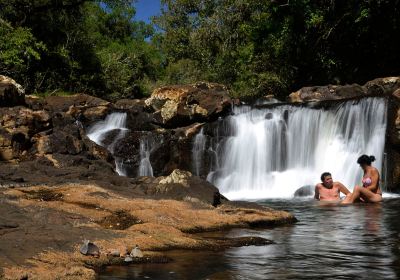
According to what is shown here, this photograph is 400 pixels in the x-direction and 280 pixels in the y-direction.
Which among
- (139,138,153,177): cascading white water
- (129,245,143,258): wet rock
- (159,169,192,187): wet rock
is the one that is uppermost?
(139,138,153,177): cascading white water

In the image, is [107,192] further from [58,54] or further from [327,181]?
[58,54]

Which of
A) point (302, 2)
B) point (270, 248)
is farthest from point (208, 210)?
point (302, 2)

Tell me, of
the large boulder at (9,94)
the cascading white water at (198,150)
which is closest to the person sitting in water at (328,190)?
the cascading white water at (198,150)

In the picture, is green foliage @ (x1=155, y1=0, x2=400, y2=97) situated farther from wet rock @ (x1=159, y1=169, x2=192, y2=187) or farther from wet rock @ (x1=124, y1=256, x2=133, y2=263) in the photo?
wet rock @ (x1=124, y1=256, x2=133, y2=263)

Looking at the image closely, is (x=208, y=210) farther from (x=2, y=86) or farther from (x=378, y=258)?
(x=2, y=86)

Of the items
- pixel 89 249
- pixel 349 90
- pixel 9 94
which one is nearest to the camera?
pixel 89 249

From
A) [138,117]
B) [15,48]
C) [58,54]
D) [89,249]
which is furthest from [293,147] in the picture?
[58,54]

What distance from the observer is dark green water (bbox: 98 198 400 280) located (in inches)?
209

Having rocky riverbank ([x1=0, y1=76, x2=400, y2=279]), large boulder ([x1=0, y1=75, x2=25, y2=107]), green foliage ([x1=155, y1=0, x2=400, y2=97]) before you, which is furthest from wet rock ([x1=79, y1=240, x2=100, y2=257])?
green foliage ([x1=155, y1=0, x2=400, y2=97])

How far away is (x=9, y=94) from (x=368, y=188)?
464 inches

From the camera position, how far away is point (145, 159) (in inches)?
800

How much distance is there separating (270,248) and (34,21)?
1111 inches

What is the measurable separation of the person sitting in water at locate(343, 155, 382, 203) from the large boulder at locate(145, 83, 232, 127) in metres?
8.54

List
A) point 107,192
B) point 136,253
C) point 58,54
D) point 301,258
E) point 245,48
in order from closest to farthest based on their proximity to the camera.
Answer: point 136,253
point 301,258
point 107,192
point 58,54
point 245,48
